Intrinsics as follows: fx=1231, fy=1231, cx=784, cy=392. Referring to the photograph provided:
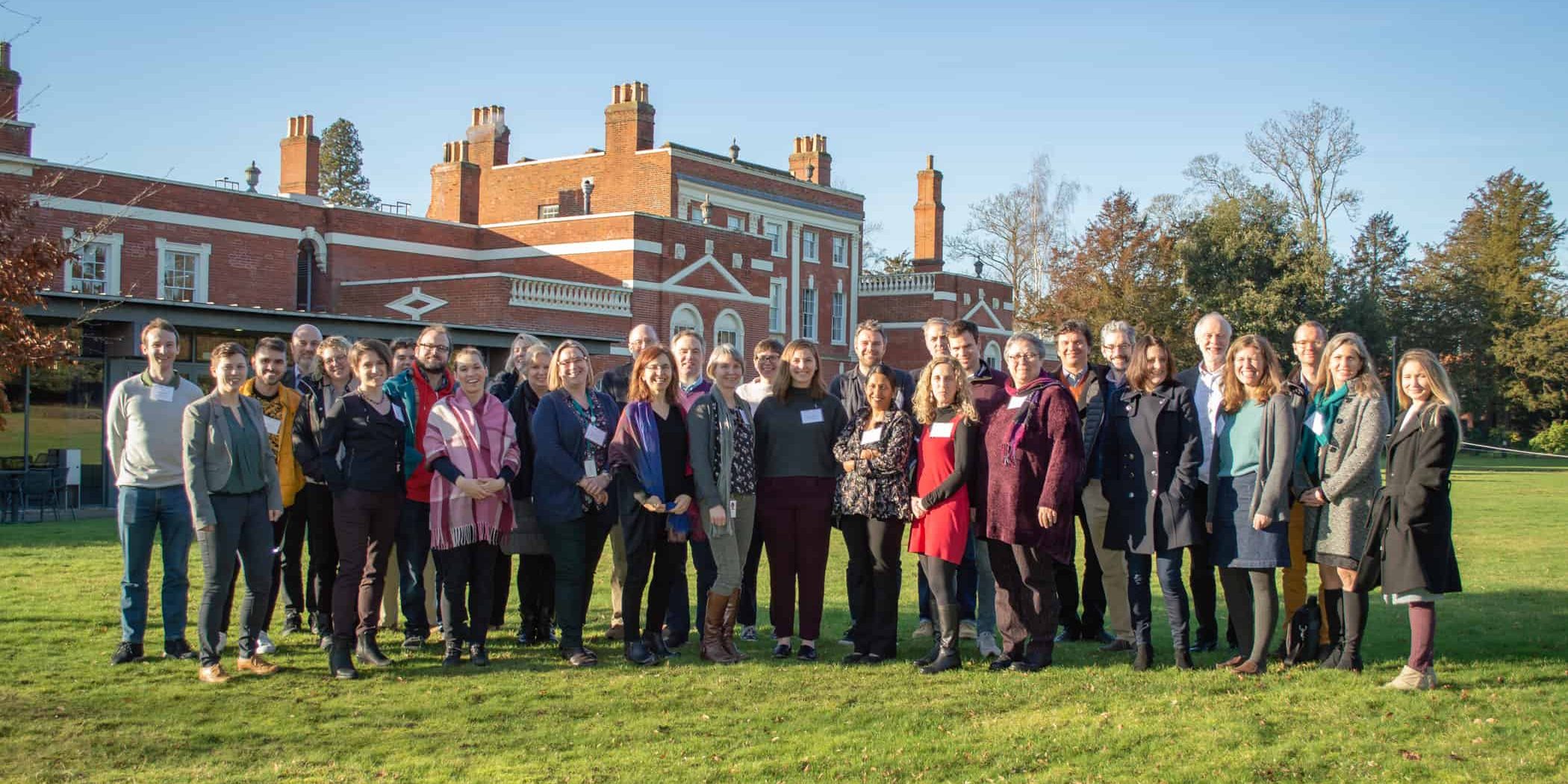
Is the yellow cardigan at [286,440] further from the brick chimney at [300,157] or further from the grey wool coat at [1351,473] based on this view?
the brick chimney at [300,157]

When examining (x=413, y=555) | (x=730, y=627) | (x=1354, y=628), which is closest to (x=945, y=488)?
(x=730, y=627)

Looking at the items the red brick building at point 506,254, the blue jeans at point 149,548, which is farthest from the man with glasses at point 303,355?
the red brick building at point 506,254

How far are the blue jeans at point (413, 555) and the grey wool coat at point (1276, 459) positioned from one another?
15.5 ft

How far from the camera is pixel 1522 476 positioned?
3036 centimetres

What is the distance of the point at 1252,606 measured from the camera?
709 centimetres

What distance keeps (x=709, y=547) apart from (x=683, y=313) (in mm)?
30121

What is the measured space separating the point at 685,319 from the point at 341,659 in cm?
3110

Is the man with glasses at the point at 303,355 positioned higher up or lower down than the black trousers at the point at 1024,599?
higher up

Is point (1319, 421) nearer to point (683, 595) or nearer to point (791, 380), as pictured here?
point (791, 380)

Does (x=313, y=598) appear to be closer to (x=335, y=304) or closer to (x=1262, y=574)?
(x=1262, y=574)

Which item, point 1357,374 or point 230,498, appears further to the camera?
point 1357,374

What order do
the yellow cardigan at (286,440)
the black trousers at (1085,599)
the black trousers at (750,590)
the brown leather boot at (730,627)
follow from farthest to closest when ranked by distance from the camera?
the black trousers at (750,590) → the black trousers at (1085,599) → the yellow cardigan at (286,440) → the brown leather boot at (730,627)

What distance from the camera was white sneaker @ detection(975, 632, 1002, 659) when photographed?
7418 millimetres

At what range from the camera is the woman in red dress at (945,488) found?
703 centimetres
